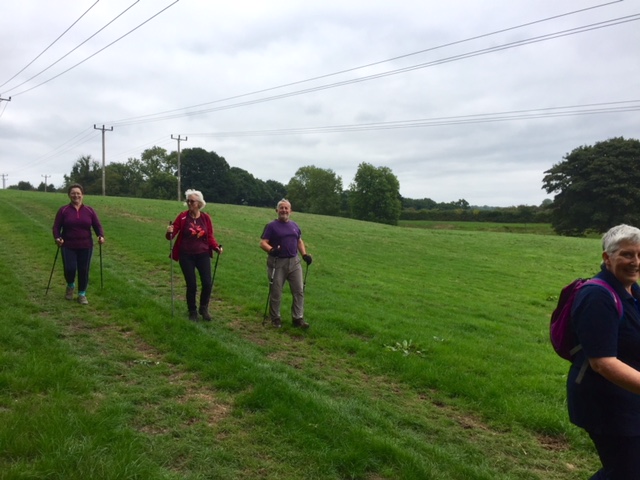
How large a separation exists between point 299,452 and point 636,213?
6509 cm

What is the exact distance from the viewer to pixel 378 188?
92500 millimetres

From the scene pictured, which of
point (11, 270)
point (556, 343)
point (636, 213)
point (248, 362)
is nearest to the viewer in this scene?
point (556, 343)

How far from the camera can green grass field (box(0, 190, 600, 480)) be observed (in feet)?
12.9

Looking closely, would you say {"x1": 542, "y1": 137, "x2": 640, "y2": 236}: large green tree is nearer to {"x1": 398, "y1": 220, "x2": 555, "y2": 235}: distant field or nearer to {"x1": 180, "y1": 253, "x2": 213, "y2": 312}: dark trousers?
{"x1": 398, "y1": 220, "x2": 555, "y2": 235}: distant field

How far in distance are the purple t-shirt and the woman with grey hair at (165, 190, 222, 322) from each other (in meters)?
1.02

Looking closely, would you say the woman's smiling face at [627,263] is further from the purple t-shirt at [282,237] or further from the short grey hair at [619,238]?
the purple t-shirt at [282,237]

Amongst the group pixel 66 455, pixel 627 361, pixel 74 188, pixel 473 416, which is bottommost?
pixel 473 416

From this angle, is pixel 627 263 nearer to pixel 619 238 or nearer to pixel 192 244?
pixel 619 238

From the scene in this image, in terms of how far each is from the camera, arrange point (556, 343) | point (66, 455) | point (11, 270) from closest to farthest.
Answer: point (556, 343) < point (66, 455) < point (11, 270)

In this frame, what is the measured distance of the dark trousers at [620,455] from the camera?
2715 millimetres

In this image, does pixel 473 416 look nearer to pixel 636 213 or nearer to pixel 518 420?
pixel 518 420

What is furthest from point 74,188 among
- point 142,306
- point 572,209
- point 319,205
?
point 319,205

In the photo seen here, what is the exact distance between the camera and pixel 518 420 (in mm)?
5277

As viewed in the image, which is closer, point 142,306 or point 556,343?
point 556,343
